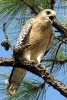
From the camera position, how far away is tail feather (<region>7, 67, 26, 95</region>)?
2.08 m

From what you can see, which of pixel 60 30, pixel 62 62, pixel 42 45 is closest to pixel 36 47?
pixel 42 45

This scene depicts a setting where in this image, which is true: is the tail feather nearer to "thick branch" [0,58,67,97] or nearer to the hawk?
the hawk

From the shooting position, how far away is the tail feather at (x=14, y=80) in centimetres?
208

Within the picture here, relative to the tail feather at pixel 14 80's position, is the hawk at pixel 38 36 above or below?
above

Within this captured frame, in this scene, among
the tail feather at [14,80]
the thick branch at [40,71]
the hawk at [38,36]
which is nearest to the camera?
the thick branch at [40,71]

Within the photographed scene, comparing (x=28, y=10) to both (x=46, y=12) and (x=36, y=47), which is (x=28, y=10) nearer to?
(x=46, y=12)

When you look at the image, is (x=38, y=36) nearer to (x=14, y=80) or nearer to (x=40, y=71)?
(x=14, y=80)

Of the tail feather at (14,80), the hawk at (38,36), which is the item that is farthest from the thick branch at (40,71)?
the hawk at (38,36)

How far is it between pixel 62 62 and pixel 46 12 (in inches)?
14.8

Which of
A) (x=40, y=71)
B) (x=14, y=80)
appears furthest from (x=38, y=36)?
(x=40, y=71)

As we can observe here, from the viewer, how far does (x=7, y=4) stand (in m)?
2.24

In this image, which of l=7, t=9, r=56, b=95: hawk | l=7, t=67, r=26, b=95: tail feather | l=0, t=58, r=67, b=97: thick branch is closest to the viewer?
l=0, t=58, r=67, b=97: thick branch

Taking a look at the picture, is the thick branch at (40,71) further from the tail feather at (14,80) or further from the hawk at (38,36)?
the hawk at (38,36)

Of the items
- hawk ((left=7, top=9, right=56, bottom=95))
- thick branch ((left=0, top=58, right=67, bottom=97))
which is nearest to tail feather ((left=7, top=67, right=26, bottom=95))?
hawk ((left=7, top=9, right=56, bottom=95))
